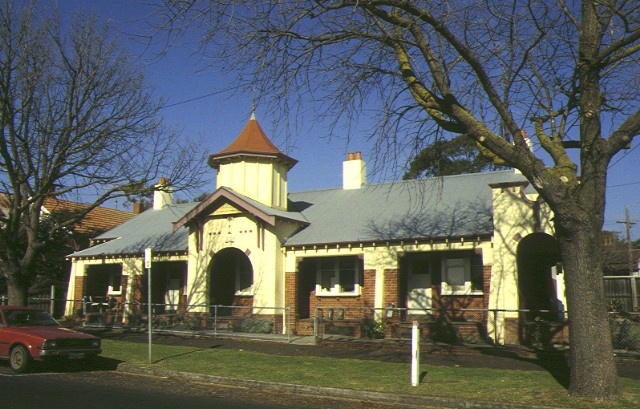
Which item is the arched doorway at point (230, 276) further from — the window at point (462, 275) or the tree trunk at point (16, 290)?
the window at point (462, 275)

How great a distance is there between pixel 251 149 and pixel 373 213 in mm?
5294

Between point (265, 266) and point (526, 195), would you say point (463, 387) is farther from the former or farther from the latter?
point (265, 266)

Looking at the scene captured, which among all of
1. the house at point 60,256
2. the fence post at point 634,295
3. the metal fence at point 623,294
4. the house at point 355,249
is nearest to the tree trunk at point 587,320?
the house at point 355,249

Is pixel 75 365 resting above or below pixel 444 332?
below

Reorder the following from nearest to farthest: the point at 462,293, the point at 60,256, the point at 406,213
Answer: the point at 462,293
the point at 406,213
the point at 60,256

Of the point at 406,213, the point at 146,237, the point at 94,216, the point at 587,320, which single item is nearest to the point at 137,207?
the point at 94,216

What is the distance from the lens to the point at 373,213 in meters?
23.4

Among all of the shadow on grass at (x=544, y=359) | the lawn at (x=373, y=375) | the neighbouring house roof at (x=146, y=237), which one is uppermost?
the neighbouring house roof at (x=146, y=237)

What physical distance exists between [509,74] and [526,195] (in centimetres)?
791

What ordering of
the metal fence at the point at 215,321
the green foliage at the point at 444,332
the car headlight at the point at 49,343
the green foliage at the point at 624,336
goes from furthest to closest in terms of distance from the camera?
the metal fence at the point at 215,321
the green foliage at the point at 444,332
the green foliage at the point at 624,336
the car headlight at the point at 49,343

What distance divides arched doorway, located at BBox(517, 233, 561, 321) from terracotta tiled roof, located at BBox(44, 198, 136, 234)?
79.1 ft

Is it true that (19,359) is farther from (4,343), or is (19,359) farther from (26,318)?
(26,318)

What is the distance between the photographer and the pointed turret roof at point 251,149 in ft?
80.2

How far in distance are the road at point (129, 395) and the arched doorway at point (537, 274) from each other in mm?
9729
